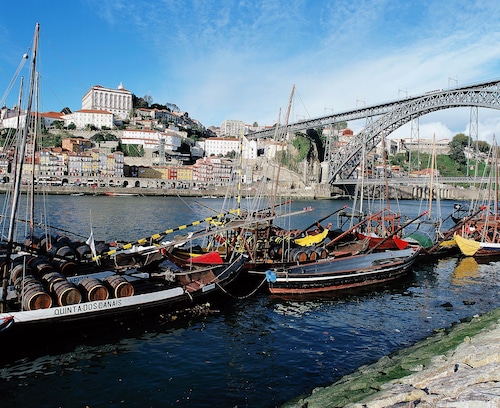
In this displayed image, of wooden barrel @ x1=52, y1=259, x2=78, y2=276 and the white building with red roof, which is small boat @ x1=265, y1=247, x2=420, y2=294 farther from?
the white building with red roof

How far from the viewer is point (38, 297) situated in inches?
463

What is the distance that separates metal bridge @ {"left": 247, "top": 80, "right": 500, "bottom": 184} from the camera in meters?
61.4

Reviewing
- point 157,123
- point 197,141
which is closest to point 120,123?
point 157,123

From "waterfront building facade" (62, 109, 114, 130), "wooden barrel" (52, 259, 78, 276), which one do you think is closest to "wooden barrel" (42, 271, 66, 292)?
"wooden barrel" (52, 259, 78, 276)

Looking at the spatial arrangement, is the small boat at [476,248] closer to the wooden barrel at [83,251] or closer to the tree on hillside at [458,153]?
the wooden barrel at [83,251]

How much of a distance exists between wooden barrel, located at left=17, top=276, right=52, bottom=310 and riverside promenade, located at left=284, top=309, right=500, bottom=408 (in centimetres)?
727

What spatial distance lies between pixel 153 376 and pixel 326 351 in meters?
4.88

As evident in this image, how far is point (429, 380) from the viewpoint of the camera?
7.24 m

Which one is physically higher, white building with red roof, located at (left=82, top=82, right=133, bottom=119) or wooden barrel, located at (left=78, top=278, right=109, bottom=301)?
white building with red roof, located at (left=82, top=82, right=133, bottom=119)

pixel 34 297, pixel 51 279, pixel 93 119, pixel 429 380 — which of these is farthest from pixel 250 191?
pixel 429 380

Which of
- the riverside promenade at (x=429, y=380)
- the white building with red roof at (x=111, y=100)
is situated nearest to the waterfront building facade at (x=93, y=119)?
the white building with red roof at (x=111, y=100)

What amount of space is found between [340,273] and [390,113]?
69.6 m

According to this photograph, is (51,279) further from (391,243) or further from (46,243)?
(391,243)

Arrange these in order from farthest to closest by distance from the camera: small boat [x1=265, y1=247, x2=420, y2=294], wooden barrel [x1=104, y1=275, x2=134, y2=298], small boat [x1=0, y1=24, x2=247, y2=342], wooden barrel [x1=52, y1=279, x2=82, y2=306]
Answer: small boat [x1=265, y1=247, x2=420, y2=294] → wooden barrel [x1=104, y1=275, x2=134, y2=298] → wooden barrel [x1=52, y1=279, x2=82, y2=306] → small boat [x1=0, y1=24, x2=247, y2=342]
